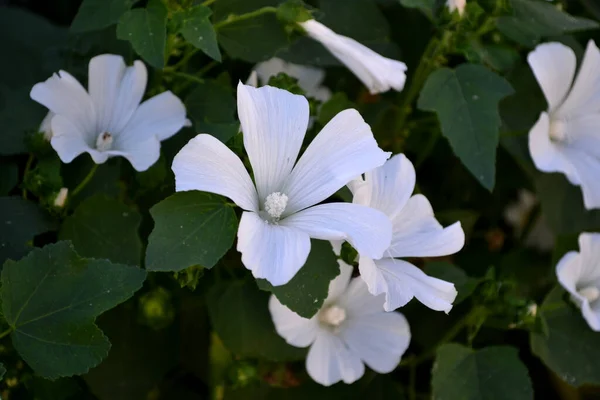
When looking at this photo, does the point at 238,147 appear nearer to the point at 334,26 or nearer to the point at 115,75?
the point at 115,75

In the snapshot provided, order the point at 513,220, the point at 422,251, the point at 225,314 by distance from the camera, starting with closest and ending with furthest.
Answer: the point at 422,251, the point at 225,314, the point at 513,220

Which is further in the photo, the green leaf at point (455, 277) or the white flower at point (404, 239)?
the green leaf at point (455, 277)

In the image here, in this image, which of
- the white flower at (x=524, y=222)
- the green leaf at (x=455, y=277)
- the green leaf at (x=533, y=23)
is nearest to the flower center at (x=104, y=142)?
the green leaf at (x=455, y=277)

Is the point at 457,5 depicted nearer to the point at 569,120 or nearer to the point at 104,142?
the point at 569,120

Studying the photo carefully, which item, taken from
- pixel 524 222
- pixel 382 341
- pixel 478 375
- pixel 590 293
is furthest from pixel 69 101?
pixel 524 222

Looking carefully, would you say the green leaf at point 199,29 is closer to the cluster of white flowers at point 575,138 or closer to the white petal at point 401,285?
the white petal at point 401,285

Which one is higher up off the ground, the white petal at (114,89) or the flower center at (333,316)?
the white petal at (114,89)

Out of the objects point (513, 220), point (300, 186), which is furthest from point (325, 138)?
point (513, 220)
